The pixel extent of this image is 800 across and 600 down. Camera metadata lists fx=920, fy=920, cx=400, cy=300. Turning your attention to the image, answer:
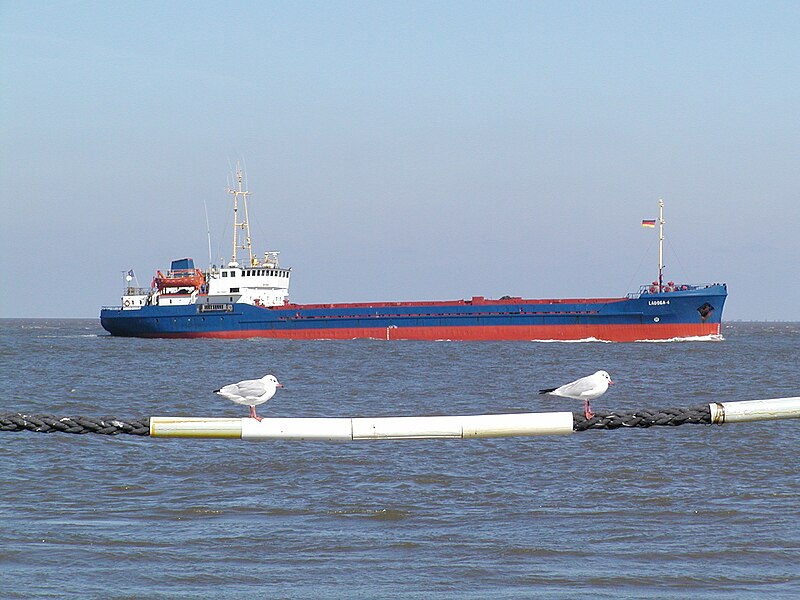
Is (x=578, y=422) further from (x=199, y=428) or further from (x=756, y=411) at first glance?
(x=199, y=428)

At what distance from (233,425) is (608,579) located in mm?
4580

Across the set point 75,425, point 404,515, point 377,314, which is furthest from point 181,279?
point 75,425

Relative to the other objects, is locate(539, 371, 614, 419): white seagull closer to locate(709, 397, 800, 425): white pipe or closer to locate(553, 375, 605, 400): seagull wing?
locate(553, 375, 605, 400): seagull wing

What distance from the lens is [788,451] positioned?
1473cm

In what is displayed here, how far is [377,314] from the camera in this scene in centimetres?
5947

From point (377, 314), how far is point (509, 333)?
8.72m

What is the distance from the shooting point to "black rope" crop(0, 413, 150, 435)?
391cm

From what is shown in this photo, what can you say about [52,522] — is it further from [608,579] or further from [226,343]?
[226,343]

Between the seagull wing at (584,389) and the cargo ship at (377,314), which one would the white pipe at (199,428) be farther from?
the cargo ship at (377,314)

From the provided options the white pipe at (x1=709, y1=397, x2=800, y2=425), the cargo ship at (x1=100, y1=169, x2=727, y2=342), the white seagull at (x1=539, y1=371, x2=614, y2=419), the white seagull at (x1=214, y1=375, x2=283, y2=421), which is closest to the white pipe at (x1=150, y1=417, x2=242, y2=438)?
the white seagull at (x1=214, y1=375, x2=283, y2=421)

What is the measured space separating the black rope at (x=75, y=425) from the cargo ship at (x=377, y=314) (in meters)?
52.4

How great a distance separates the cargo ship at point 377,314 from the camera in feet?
180

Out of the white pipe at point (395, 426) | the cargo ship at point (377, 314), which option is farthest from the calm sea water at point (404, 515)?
the cargo ship at point (377, 314)

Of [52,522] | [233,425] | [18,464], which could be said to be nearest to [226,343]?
[18,464]
